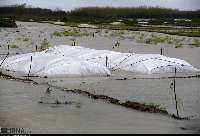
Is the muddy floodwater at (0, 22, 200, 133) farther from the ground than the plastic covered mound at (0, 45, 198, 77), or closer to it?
closer to it

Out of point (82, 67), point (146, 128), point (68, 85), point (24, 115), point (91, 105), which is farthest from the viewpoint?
point (82, 67)

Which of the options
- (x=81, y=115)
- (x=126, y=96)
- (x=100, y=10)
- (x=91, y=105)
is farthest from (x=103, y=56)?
(x=100, y=10)

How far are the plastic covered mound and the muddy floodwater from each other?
371 millimetres

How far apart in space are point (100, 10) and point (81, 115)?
2386 inches

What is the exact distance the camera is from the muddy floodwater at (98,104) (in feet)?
22.6

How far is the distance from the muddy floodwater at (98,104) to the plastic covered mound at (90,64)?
0.37 metres

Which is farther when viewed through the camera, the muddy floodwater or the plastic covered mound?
the plastic covered mound

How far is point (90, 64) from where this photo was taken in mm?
12961

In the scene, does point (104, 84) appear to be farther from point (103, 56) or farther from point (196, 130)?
point (196, 130)

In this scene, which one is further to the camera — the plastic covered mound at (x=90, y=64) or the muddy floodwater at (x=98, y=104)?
the plastic covered mound at (x=90, y=64)

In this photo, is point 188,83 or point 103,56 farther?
point 103,56

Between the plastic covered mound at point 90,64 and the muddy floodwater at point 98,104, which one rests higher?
the plastic covered mound at point 90,64

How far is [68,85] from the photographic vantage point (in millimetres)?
11461

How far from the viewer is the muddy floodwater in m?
6.89
